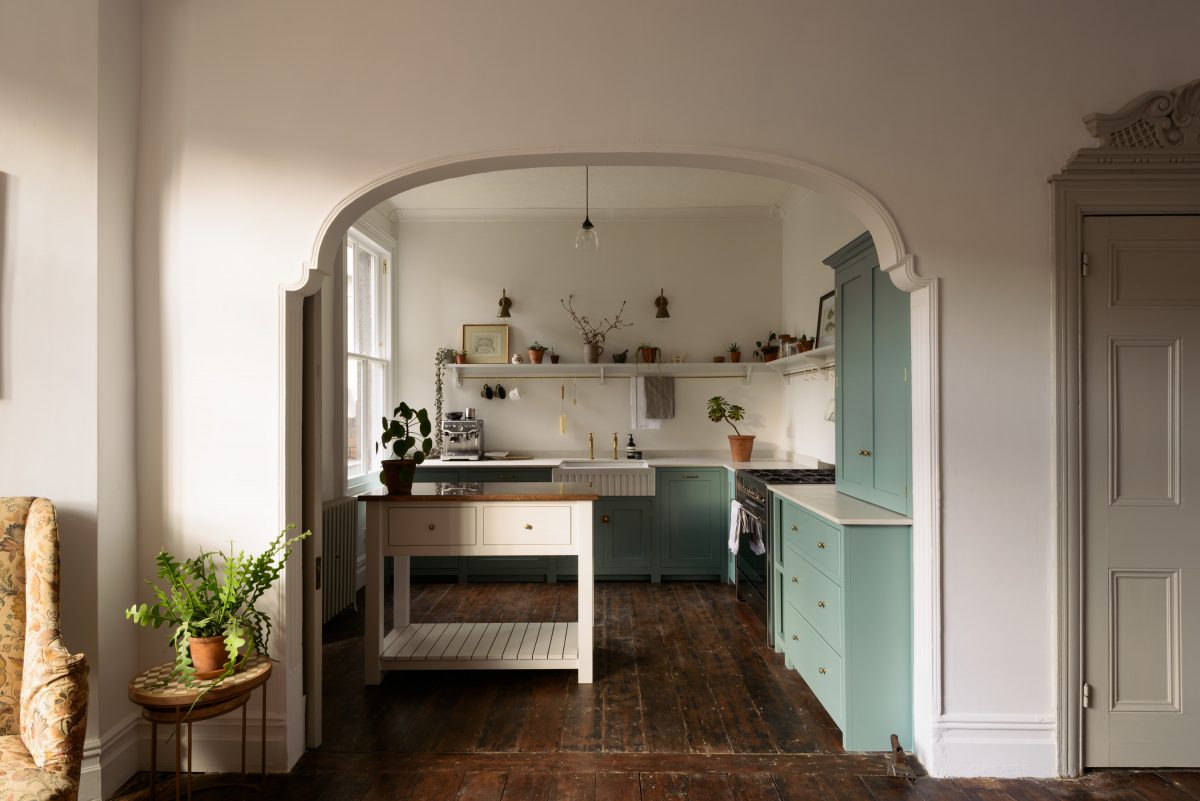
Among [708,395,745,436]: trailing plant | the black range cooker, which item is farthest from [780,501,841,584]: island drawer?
[708,395,745,436]: trailing plant

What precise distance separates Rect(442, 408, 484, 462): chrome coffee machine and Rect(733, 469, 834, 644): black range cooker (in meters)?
2.20

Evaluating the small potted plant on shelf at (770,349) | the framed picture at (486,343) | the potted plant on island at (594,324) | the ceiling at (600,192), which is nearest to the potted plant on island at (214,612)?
the ceiling at (600,192)

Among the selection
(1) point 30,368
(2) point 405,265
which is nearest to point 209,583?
(1) point 30,368

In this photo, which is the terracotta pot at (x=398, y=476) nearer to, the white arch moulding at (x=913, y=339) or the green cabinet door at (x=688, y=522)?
the white arch moulding at (x=913, y=339)

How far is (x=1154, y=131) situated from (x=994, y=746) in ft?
7.77

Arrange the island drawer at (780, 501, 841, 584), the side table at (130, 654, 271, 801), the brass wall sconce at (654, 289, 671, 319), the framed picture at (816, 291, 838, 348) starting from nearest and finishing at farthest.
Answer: the side table at (130, 654, 271, 801) → the island drawer at (780, 501, 841, 584) → the framed picture at (816, 291, 838, 348) → the brass wall sconce at (654, 289, 671, 319)

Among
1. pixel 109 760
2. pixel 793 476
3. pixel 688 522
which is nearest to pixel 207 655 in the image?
pixel 109 760

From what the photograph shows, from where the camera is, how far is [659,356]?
6285mm

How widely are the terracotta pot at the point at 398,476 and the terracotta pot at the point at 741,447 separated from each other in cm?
310

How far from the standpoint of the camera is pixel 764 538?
13.5 feet

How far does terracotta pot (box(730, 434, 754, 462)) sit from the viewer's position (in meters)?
5.91

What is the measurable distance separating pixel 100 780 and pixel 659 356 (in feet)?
15.6

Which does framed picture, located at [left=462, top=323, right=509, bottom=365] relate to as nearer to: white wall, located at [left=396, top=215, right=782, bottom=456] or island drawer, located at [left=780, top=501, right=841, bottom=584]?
white wall, located at [left=396, top=215, right=782, bottom=456]

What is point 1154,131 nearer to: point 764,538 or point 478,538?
A: point 764,538
